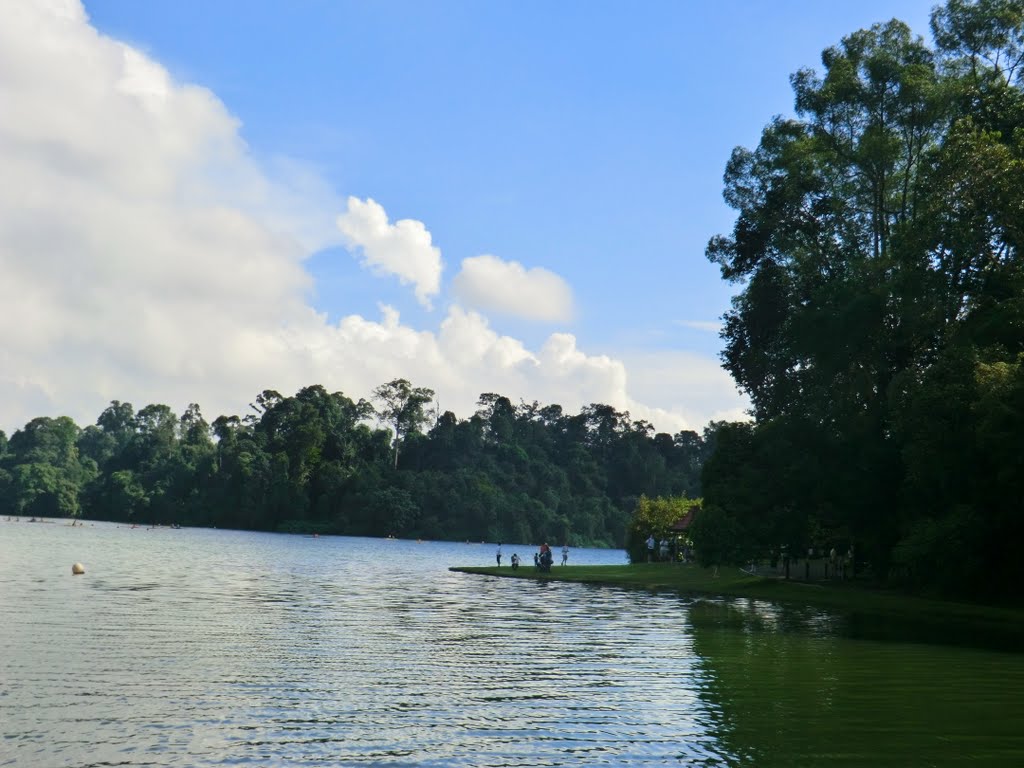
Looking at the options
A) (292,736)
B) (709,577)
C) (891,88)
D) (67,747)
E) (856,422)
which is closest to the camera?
(67,747)

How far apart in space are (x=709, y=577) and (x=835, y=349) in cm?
1621

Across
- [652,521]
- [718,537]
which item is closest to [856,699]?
[718,537]

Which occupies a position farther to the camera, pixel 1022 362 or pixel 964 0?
pixel 964 0

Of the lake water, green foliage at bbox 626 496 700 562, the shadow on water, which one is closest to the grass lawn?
the shadow on water

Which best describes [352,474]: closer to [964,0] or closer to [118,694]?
[964,0]

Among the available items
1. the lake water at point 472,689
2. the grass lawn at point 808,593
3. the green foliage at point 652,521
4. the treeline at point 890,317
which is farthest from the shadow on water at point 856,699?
the green foliage at point 652,521

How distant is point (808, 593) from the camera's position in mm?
47312

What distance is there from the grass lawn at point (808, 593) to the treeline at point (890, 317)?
1.93 m

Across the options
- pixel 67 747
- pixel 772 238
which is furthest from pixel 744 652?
pixel 772 238

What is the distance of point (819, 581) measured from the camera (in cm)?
5375

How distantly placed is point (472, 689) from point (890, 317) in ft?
119

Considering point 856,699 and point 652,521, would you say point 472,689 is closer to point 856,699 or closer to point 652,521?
point 856,699

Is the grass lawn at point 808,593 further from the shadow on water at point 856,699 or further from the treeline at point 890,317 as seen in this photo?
the shadow on water at point 856,699

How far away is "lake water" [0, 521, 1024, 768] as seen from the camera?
554 inches
